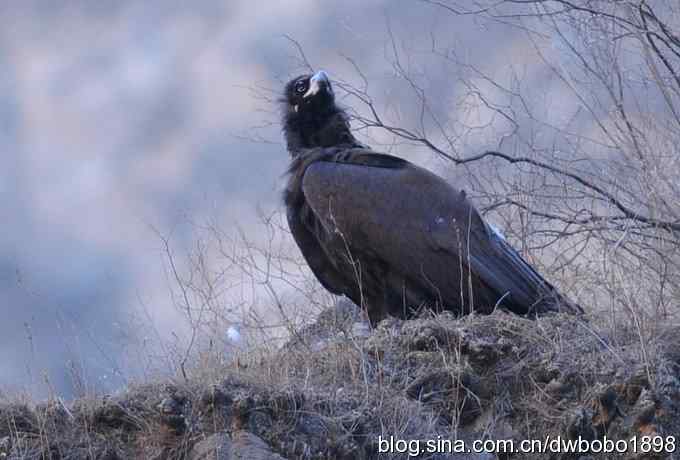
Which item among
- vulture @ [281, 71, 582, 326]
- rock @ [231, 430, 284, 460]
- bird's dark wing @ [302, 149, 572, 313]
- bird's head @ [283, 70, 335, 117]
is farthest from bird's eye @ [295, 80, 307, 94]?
rock @ [231, 430, 284, 460]

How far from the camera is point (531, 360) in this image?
6.82m

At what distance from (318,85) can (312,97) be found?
0.33 feet

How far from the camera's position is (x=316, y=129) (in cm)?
916

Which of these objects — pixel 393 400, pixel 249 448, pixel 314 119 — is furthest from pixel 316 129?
pixel 249 448

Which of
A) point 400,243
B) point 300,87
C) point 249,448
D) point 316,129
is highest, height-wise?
point 300,87

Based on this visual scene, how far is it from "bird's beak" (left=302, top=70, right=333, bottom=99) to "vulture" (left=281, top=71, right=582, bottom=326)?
89cm

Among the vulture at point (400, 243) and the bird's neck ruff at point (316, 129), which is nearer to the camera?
the vulture at point (400, 243)

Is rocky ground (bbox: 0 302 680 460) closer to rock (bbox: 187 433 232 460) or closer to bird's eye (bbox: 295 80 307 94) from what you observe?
rock (bbox: 187 433 232 460)

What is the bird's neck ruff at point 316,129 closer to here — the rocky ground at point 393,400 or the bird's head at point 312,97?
the bird's head at point 312,97

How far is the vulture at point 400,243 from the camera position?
7.97 metres

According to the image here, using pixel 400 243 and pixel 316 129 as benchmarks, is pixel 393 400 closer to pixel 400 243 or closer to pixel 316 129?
pixel 400 243

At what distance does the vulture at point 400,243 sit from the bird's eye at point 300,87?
1.00 m

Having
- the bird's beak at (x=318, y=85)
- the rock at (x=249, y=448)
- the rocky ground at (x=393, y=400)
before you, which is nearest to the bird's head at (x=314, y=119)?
the bird's beak at (x=318, y=85)

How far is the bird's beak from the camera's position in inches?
363
